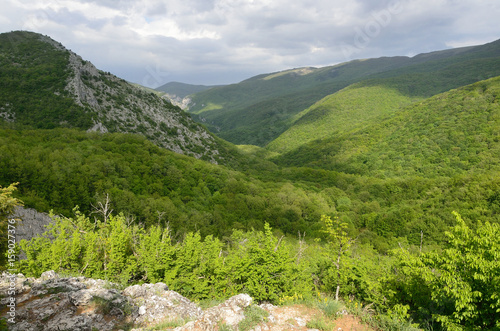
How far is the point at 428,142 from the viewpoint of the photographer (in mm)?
127562

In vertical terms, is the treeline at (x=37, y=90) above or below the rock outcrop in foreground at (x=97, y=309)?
above

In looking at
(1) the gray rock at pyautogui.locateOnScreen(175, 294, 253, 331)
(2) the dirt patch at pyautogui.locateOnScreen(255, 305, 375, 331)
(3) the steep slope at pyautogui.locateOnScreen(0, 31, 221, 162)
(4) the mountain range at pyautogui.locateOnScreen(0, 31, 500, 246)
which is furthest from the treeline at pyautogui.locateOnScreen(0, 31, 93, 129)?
(2) the dirt patch at pyautogui.locateOnScreen(255, 305, 375, 331)

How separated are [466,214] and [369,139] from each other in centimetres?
10255

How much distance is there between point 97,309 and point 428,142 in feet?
513

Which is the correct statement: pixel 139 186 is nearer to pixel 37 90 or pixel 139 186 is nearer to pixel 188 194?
pixel 188 194

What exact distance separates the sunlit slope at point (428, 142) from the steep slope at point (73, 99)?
93919 millimetres

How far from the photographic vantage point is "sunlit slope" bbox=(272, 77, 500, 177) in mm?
108562

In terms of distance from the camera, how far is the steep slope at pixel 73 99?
208 ft

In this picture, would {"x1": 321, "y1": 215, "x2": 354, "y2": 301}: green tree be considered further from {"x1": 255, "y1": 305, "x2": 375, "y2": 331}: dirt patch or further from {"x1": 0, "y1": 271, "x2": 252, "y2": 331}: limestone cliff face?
{"x1": 0, "y1": 271, "x2": 252, "y2": 331}: limestone cliff face

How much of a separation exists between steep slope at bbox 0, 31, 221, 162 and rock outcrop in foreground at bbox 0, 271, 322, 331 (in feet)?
218

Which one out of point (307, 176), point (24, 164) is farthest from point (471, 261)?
point (307, 176)

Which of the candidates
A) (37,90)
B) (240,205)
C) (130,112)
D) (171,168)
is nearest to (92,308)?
(171,168)

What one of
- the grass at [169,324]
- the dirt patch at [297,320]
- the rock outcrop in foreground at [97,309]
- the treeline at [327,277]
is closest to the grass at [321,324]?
the dirt patch at [297,320]

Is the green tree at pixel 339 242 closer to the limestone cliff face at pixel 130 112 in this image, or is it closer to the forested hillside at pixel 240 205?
the forested hillside at pixel 240 205
